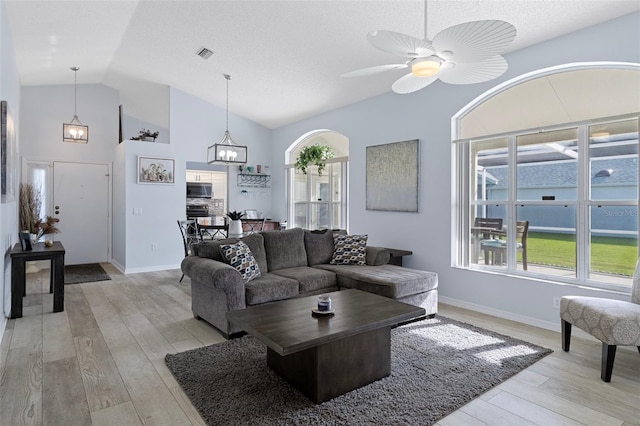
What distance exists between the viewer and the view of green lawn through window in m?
3.45

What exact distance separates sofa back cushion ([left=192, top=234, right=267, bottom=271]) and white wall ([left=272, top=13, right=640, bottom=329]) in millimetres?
1975

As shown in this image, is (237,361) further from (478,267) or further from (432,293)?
(478,267)

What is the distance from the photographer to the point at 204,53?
17.4ft

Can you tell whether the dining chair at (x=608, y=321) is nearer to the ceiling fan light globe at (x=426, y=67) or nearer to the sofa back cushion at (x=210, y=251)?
the ceiling fan light globe at (x=426, y=67)

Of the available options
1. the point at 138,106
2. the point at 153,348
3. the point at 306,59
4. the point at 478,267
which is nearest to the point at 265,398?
the point at 153,348

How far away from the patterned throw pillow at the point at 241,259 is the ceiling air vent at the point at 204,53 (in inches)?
114

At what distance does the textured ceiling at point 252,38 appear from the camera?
11.3ft

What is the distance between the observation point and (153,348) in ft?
10.6

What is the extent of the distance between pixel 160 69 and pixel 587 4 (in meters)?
5.70

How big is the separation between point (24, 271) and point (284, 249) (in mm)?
2836

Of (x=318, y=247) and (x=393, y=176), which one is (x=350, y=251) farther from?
(x=393, y=176)

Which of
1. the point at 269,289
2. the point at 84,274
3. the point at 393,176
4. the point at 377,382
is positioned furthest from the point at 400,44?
the point at 84,274

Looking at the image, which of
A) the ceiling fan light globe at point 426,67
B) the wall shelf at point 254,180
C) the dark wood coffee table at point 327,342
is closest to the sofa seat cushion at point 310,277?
the dark wood coffee table at point 327,342

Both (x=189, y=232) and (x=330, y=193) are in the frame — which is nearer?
(x=189, y=232)
